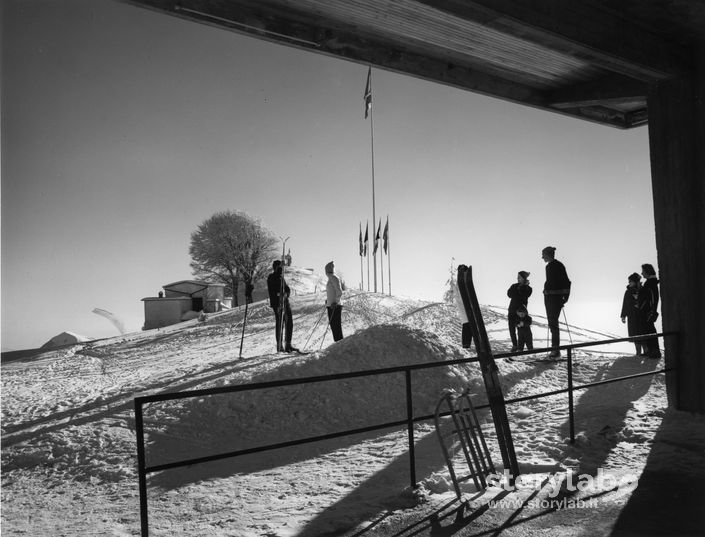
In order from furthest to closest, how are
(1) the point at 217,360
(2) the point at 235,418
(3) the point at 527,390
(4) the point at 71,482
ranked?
(1) the point at 217,360 → (3) the point at 527,390 → (2) the point at 235,418 → (4) the point at 71,482

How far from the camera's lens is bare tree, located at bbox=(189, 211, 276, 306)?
45781mm

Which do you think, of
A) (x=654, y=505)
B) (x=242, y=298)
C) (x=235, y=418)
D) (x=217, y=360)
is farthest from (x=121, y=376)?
(x=242, y=298)

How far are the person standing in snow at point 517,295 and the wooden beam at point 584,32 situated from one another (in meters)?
5.34

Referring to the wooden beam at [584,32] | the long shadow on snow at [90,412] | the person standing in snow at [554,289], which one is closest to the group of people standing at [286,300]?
the long shadow on snow at [90,412]

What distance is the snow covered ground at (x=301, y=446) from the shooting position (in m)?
4.39

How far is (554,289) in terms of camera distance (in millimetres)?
10156

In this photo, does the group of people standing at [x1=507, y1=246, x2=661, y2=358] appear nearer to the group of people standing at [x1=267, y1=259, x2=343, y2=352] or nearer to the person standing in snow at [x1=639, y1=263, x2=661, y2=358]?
the person standing in snow at [x1=639, y1=263, x2=661, y2=358]

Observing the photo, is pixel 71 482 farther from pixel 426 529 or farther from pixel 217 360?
pixel 217 360

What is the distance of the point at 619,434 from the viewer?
5.94 m

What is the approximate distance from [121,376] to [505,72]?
1005 centimetres

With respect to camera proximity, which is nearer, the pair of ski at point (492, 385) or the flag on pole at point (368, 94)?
the pair of ski at point (492, 385)

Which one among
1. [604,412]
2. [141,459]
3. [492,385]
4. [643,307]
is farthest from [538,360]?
[141,459]

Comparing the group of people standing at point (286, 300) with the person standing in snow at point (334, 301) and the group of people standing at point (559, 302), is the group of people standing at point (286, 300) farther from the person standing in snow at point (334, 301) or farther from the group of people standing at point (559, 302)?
the group of people standing at point (559, 302)

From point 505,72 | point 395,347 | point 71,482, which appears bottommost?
point 71,482
